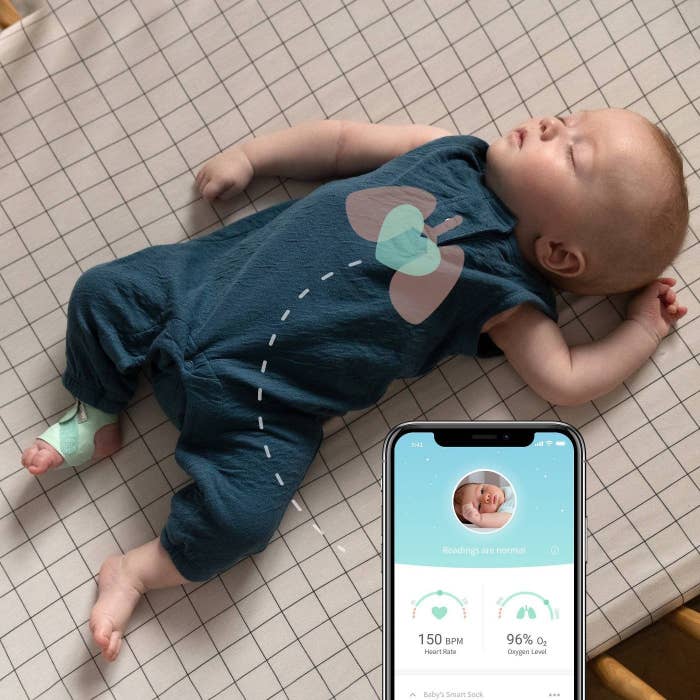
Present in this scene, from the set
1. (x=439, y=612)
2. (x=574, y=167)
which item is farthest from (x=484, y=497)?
(x=574, y=167)

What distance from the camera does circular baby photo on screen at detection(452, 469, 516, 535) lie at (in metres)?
0.66

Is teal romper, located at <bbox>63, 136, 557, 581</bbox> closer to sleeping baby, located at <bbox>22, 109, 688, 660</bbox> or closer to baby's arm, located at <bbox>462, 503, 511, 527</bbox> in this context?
sleeping baby, located at <bbox>22, 109, 688, 660</bbox>

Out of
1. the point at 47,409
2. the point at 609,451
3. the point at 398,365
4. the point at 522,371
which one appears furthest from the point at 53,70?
the point at 609,451

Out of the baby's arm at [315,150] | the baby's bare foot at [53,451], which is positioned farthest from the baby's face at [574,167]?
the baby's bare foot at [53,451]

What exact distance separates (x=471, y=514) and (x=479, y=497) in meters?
0.02

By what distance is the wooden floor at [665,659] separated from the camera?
980 mm

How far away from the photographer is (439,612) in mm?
650

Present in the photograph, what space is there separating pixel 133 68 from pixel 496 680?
2.54 ft

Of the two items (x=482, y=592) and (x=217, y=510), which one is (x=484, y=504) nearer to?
(x=482, y=592)

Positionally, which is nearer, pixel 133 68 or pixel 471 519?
pixel 471 519

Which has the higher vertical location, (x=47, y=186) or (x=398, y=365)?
(x=47, y=186)

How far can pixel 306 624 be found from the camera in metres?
0.85

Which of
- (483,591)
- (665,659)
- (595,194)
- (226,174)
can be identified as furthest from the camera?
(665,659)

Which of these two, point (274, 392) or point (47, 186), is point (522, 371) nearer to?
point (274, 392)
